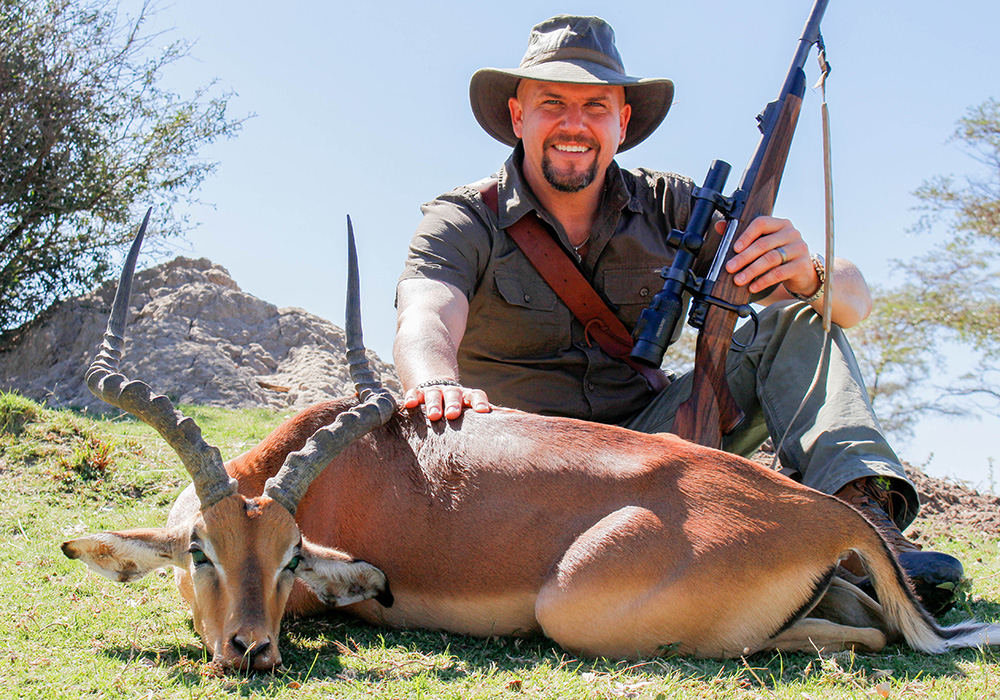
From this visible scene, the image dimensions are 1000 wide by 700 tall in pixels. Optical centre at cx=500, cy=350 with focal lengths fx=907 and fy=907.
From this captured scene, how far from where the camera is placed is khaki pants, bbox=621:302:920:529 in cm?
468

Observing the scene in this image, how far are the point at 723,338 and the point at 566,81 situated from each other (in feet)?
Answer: 6.22

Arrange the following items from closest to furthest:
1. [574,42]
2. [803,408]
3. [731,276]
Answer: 1. [803,408]
2. [731,276]
3. [574,42]

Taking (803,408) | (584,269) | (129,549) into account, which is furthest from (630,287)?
(129,549)

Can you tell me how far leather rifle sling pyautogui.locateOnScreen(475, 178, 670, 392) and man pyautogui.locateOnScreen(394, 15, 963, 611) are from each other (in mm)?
55

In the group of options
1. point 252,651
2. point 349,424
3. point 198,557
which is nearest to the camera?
point 252,651

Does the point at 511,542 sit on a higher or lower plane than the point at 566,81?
lower

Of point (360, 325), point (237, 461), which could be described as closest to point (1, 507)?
point (237, 461)

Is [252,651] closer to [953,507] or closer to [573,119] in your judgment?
[573,119]

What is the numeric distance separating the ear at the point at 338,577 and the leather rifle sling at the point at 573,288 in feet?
8.04

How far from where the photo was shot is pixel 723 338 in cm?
514

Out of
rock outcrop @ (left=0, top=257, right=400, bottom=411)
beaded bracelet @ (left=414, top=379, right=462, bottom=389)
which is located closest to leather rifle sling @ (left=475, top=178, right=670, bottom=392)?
beaded bracelet @ (left=414, top=379, right=462, bottom=389)

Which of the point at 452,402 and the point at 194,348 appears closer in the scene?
the point at 452,402

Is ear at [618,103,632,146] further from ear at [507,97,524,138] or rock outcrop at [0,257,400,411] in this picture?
rock outcrop at [0,257,400,411]

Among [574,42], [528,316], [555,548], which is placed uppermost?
[574,42]
